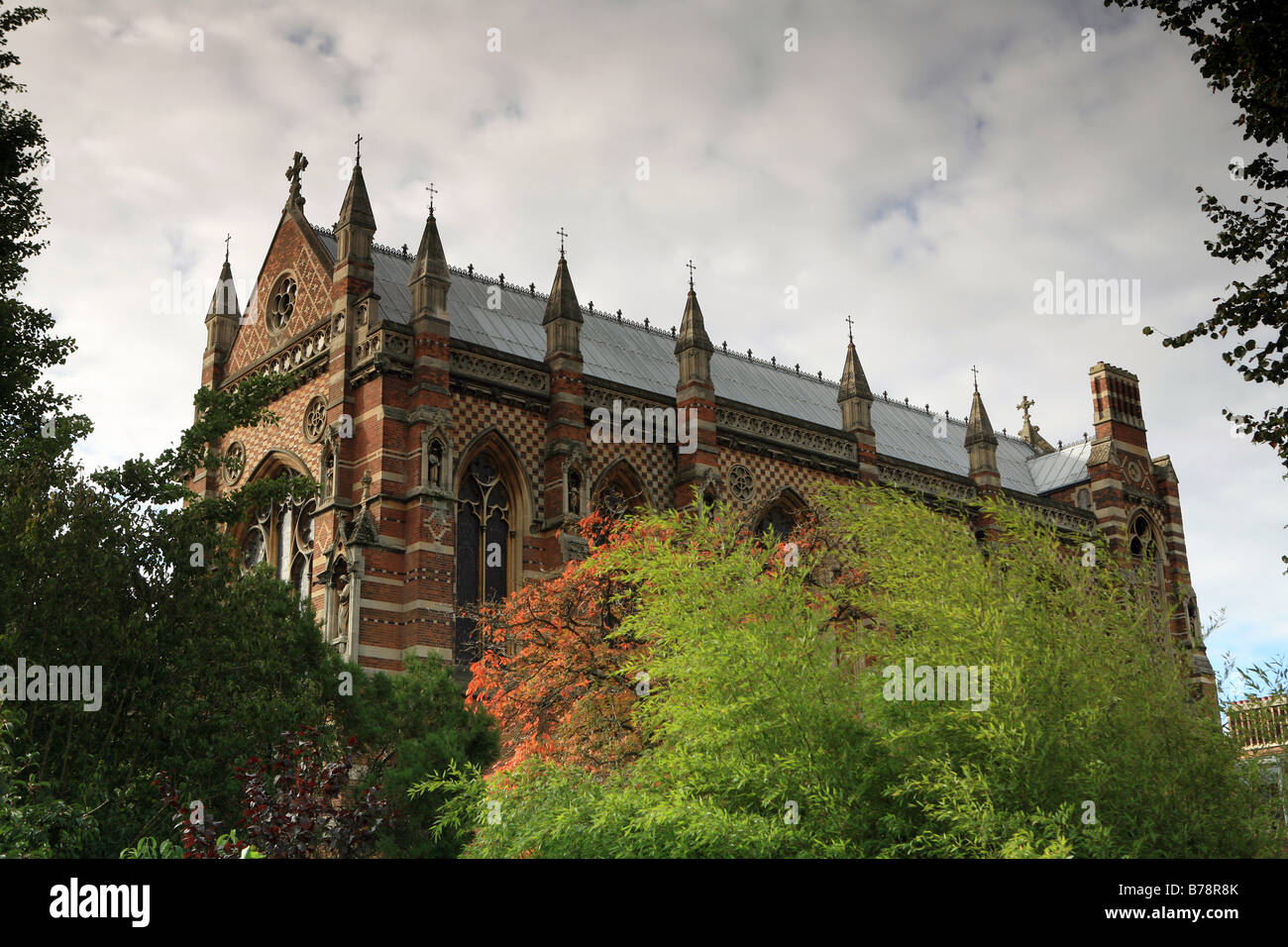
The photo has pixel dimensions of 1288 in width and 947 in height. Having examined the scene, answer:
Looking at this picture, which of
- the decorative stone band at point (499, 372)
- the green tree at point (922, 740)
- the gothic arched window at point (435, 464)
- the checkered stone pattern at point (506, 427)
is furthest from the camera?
the decorative stone band at point (499, 372)

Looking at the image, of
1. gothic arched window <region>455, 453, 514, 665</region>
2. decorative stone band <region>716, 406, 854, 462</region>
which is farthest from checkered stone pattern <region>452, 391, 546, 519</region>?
decorative stone band <region>716, 406, 854, 462</region>

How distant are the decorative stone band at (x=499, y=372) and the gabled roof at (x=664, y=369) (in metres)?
0.42

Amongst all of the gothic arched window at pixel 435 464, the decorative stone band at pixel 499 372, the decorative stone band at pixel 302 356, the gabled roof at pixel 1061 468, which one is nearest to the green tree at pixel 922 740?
the gothic arched window at pixel 435 464

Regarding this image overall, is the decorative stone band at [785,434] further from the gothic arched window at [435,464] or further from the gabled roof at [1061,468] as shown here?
the gabled roof at [1061,468]

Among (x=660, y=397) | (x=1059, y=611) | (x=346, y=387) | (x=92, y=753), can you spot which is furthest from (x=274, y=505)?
(x=1059, y=611)

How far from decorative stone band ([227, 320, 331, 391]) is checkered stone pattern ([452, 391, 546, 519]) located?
3.62 m

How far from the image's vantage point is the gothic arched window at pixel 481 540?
2772 centimetres

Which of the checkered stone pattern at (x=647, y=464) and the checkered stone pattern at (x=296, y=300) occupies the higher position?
the checkered stone pattern at (x=296, y=300)

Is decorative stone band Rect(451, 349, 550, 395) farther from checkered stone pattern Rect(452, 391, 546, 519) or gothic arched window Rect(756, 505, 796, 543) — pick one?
gothic arched window Rect(756, 505, 796, 543)

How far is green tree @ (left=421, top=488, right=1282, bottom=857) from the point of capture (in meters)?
10.6

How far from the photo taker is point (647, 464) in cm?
3150

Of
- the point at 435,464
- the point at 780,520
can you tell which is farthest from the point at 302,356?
the point at 780,520

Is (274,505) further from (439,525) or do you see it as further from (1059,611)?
(1059,611)
